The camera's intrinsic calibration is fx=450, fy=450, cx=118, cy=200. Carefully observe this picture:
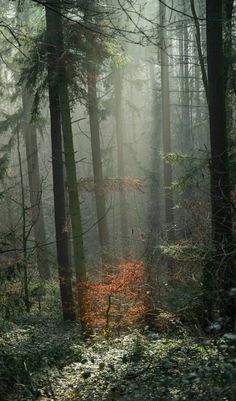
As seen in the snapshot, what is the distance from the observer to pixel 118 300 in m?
11.7

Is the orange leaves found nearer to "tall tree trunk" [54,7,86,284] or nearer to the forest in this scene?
the forest

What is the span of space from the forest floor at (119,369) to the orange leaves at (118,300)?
1297 mm

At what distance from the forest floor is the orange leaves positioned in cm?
130

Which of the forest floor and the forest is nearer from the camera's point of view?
the forest floor

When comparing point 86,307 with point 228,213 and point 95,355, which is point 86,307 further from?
point 228,213

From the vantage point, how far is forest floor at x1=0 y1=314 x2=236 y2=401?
17.1ft

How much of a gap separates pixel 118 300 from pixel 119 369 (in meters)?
4.56

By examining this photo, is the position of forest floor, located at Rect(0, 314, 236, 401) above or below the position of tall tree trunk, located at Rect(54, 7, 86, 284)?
below

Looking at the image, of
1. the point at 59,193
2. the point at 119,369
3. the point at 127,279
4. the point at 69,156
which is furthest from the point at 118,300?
the point at 119,369

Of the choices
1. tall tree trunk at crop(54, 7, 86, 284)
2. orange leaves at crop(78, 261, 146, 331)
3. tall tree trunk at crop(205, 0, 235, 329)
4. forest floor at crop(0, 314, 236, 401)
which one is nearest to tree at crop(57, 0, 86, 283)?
tall tree trunk at crop(54, 7, 86, 284)

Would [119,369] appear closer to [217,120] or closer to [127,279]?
[127,279]

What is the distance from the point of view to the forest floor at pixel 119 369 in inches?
205

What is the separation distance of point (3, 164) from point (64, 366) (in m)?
10.1

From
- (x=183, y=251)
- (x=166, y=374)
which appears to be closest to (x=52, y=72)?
(x=183, y=251)
